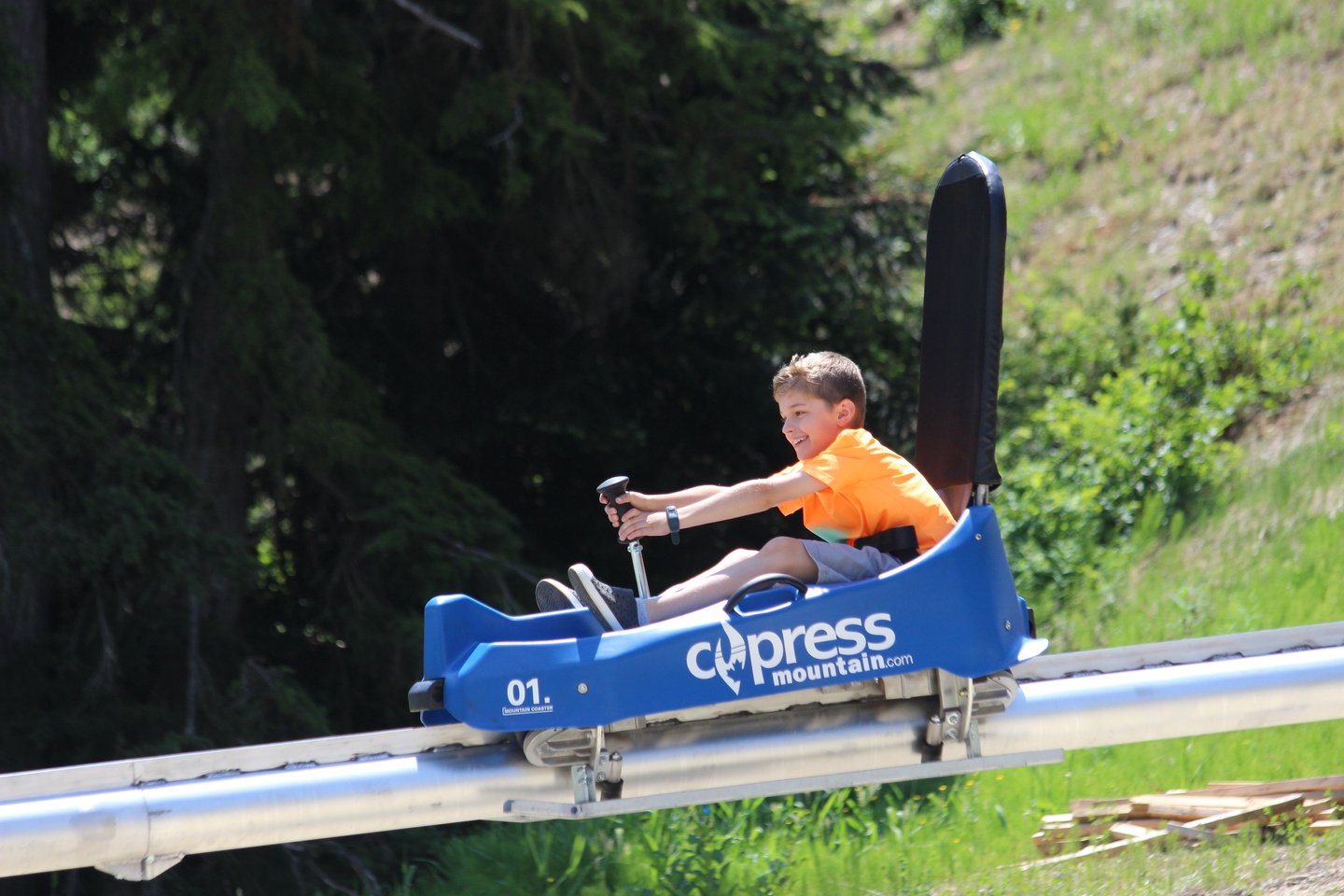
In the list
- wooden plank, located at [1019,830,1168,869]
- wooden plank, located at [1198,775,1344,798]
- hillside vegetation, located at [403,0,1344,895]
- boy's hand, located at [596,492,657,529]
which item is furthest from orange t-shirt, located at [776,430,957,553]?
wooden plank, located at [1198,775,1344,798]

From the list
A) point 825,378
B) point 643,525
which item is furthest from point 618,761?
point 825,378

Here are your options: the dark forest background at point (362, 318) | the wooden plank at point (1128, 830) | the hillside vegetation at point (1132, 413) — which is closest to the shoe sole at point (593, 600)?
the hillside vegetation at point (1132, 413)

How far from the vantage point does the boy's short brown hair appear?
3.99 meters

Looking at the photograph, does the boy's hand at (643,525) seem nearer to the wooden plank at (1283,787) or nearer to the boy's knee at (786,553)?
the boy's knee at (786,553)

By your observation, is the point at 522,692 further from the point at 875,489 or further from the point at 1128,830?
the point at 1128,830

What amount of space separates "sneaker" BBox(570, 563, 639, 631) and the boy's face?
0.64m

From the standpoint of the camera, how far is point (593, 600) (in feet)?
12.4

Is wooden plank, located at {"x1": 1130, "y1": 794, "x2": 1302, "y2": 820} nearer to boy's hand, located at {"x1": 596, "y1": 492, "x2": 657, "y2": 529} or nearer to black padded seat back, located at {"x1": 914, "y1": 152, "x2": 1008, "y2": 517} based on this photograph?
black padded seat back, located at {"x1": 914, "y1": 152, "x2": 1008, "y2": 517}

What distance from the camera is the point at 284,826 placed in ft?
11.4

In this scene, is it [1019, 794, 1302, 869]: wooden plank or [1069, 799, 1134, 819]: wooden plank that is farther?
[1069, 799, 1134, 819]: wooden plank

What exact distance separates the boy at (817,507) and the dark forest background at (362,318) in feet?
9.46

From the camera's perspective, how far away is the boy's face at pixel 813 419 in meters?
4.00

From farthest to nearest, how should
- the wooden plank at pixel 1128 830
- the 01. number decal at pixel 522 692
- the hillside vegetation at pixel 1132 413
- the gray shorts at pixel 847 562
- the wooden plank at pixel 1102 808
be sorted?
the hillside vegetation at pixel 1132 413
the wooden plank at pixel 1102 808
the wooden plank at pixel 1128 830
the gray shorts at pixel 847 562
the 01. number decal at pixel 522 692

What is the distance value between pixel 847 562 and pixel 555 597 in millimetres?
818
